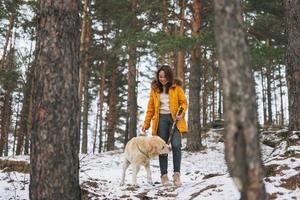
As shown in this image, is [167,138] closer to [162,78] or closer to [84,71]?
[162,78]

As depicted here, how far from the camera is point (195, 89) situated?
14617mm

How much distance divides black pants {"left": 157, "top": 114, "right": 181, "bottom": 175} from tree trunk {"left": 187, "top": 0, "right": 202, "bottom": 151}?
745cm

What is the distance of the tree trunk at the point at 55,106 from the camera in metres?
4.43

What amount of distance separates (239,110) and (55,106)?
268cm

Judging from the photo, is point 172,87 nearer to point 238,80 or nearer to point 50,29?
point 50,29

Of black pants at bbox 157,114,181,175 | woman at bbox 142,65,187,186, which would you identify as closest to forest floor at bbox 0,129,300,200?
black pants at bbox 157,114,181,175

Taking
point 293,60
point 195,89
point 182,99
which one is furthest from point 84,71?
point 182,99

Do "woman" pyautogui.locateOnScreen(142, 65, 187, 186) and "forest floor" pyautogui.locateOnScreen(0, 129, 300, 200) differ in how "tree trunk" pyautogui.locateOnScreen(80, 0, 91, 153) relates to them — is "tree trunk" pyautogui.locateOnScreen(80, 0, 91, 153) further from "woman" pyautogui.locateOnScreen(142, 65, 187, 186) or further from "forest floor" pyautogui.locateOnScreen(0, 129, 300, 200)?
"woman" pyautogui.locateOnScreen(142, 65, 187, 186)

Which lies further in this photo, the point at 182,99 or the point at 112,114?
the point at 112,114

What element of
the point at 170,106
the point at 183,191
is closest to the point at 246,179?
the point at 183,191

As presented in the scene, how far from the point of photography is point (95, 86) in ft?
103

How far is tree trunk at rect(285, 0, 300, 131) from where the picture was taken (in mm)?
8422

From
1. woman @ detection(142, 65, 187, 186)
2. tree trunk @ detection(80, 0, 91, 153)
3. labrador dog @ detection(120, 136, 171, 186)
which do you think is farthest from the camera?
tree trunk @ detection(80, 0, 91, 153)

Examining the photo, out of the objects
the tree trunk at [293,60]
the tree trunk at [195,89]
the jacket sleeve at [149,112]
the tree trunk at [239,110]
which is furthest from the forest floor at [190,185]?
the tree trunk at [195,89]
